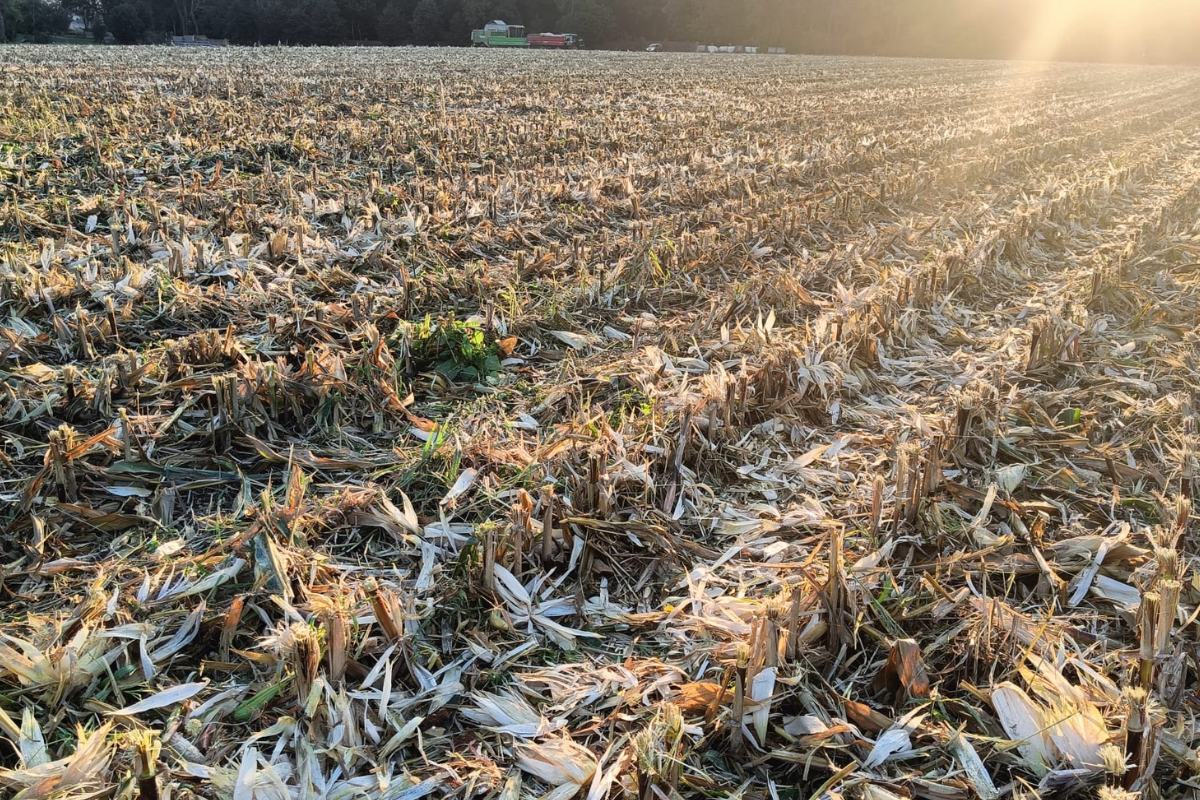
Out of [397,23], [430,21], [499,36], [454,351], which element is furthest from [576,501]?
[397,23]

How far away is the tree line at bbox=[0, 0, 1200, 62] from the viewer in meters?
61.4

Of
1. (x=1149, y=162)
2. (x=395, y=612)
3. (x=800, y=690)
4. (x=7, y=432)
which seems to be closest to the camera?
(x=800, y=690)

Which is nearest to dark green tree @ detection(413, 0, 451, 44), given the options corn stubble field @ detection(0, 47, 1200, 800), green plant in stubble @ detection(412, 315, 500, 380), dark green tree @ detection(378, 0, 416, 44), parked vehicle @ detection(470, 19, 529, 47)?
dark green tree @ detection(378, 0, 416, 44)

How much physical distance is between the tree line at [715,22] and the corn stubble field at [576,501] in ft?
190

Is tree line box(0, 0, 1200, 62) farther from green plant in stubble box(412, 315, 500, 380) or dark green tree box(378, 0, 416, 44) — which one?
green plant in stubble box(412, 315, 500, 380)

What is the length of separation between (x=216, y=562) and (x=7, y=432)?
147cm

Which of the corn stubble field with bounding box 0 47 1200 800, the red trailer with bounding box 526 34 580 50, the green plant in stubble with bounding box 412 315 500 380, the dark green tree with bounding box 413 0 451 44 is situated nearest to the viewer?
the corn stubble field with bounding box 0 47 1200 800

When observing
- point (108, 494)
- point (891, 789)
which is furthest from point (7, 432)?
point (891, 789)

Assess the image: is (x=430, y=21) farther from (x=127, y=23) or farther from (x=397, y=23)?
(x=127, y=23)

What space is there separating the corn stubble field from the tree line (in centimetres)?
5795

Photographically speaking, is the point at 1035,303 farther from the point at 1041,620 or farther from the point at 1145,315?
the point at 1041,620

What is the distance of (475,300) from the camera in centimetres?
536

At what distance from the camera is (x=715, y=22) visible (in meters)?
73.2

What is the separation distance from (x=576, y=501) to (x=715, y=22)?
7976cm
